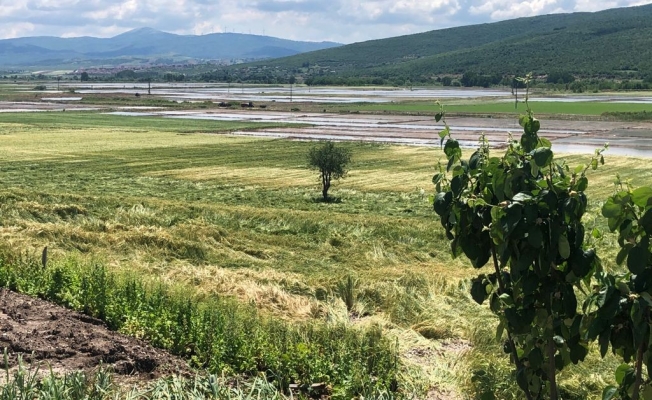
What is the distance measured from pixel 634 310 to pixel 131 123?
73.1 m

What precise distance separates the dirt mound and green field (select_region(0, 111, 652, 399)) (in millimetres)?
577

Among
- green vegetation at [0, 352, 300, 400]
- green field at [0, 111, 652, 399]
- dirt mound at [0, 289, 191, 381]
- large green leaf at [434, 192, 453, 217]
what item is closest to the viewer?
large green leaf at [434, 192, 453, 217]

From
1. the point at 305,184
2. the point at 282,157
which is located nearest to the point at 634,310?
the point at 305,184

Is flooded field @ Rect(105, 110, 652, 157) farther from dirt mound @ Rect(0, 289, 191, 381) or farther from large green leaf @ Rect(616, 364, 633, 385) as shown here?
large green leaf @ Rect(616, 364, 633, 385)

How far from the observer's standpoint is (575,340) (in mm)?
4363

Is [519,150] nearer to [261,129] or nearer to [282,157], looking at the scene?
[282,157]

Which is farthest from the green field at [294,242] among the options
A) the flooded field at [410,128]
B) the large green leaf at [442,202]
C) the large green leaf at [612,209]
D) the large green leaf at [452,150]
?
the flooded field at [410,128]

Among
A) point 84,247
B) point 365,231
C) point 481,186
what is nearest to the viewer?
point 481,186

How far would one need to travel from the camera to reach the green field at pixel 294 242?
947 cm

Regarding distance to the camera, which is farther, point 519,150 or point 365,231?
point 365,231

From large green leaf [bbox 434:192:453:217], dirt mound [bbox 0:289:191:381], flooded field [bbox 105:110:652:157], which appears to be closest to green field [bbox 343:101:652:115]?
flooded field [bbox 105:110:652:157]

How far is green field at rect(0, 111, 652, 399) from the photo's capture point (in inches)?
373

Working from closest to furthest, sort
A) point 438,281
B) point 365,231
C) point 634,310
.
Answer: point 634,310
point 438,281
point 365,231

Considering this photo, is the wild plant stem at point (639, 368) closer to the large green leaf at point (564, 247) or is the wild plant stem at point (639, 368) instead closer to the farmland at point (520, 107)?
the large green leaf at point (564, 247)
